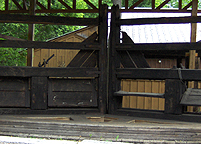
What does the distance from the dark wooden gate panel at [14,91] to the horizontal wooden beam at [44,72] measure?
17 centimetres

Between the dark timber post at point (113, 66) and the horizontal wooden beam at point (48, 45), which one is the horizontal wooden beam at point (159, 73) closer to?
the dark timber post at point (113, 66)

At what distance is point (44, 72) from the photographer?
472 cm

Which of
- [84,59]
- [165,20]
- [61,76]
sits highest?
[165,20]

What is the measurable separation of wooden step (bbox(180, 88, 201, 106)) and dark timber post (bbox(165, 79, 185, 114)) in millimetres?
103

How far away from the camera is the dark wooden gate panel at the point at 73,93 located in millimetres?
4844

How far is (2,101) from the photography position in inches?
189

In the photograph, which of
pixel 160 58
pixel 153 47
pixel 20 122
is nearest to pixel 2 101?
pixel 20 122

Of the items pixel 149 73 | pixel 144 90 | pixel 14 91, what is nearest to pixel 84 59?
pixel 149 73

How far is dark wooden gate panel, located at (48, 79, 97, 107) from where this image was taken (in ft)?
15.9

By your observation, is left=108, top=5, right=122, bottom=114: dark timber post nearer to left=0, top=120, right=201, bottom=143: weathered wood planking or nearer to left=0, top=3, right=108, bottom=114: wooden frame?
left=0, top=3, right=108, bottom=114: wooden frame

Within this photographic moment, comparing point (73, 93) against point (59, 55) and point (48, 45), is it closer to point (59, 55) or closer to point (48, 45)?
point (48, 45)

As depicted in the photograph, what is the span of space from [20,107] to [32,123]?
44.9 inches

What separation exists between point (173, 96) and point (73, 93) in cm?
175

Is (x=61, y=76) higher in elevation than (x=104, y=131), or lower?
higher
